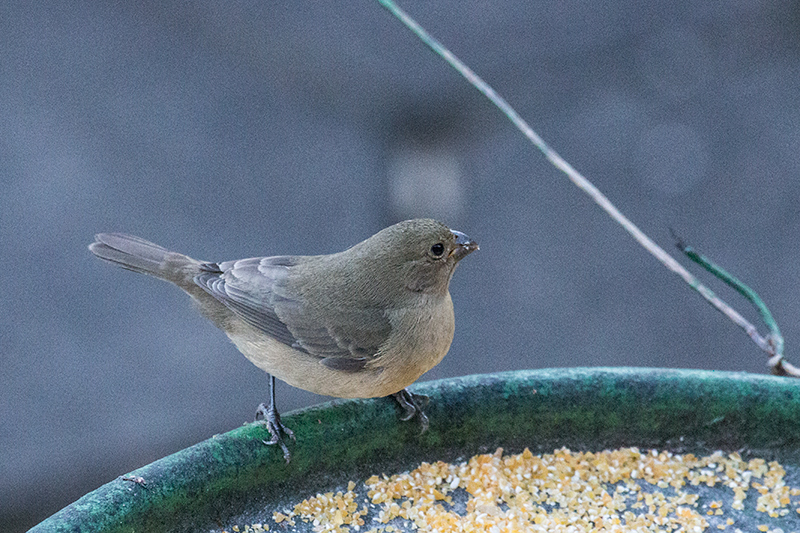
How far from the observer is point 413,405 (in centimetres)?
285

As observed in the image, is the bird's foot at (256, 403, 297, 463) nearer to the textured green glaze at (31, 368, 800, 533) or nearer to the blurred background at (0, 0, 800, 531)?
the textured green glaze at (31, 368, 800, 533)

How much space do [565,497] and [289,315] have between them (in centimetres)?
108

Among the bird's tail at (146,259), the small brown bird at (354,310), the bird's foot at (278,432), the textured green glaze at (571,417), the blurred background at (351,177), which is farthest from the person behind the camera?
the blurred background at (351,177)

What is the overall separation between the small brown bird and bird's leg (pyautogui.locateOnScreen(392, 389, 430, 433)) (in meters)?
0.06

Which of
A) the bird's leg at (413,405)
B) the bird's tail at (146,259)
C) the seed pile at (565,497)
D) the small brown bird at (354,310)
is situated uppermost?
the bird's tail at (146,259)

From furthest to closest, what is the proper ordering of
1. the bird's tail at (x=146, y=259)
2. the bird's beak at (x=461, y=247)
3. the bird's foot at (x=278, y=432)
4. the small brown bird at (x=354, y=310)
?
the bird's tail at (x=146, y=259), the bird's beak at (x=461, y=247), the small brown bird at (x=354, y=310), the bird's foot at (x=278, y=432)

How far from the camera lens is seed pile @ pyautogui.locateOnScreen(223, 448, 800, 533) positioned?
2.60m

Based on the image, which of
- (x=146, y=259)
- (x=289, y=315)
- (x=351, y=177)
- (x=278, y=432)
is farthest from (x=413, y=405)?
(x=351, y=177)

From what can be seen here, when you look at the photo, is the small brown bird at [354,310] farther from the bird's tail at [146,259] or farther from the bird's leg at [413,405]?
the bird's tail at [146,259]

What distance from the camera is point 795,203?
6.27 metres

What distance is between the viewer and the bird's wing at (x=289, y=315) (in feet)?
10.1

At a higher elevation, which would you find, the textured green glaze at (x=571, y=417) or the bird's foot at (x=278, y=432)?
the bird's foot at (x=278, y=432)

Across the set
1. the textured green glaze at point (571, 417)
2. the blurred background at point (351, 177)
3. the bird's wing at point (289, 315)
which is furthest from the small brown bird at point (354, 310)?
the blurred background at point (351, 177)

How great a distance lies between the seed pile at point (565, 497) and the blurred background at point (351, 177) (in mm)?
3517
